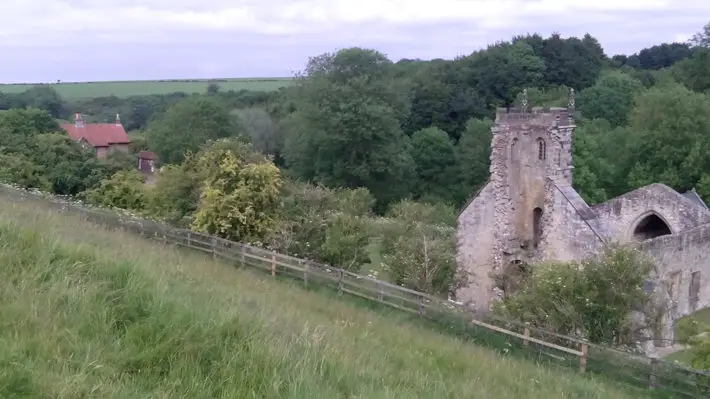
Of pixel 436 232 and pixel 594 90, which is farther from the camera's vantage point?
pixel 594 90

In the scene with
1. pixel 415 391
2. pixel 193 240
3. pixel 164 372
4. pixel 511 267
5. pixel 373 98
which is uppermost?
pixel 373 98

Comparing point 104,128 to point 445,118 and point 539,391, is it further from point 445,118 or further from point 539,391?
point 539,391

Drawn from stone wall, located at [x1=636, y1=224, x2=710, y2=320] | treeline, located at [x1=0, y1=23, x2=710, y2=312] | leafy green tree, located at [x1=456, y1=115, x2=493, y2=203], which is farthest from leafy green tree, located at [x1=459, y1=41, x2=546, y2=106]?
stone wall, located at [x1=636, y1=224, x2=710, y2=320]

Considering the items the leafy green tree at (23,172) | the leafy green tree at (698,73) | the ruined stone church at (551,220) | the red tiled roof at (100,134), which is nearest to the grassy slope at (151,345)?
the ruined stone church at (551,220)

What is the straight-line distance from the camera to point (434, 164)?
58406 millimetres

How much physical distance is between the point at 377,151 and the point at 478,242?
24.5 meters

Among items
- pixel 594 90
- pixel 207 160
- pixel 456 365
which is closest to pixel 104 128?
pixel 594 90

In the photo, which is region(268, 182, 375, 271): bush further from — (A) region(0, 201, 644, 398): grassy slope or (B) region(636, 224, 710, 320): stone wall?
(A) region(0, 201, 644, 398): grassy slope

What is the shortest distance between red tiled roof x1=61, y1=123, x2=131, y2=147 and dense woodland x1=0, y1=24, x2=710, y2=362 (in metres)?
3.23

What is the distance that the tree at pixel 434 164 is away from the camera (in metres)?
58.0

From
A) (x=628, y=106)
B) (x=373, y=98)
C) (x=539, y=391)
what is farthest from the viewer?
(x=628, y=106)

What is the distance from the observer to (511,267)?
1003 inches

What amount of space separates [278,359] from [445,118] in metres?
61.7

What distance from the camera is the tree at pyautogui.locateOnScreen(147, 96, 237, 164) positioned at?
2226 inches
